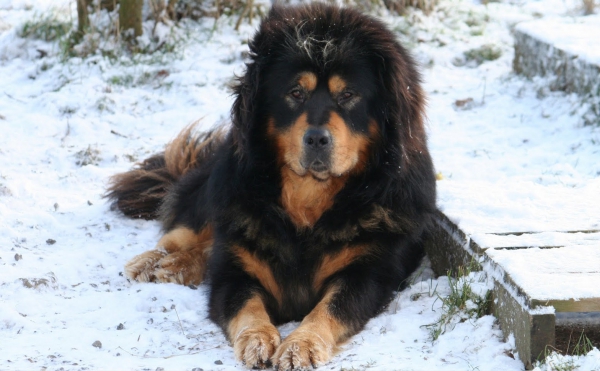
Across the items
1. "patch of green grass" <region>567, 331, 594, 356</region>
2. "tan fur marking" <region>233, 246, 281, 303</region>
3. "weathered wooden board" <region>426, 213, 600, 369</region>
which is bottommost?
"tan fur marking" <region>233, 246, 281, 303</region>

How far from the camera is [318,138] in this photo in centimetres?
342

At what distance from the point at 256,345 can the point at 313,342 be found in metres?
0.24

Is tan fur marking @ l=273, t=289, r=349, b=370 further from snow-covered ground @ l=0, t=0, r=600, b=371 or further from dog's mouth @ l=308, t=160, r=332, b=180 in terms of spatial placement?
dog's mouth @ l=308, t=160, r=332, b=180

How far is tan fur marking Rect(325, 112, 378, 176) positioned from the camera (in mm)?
3477

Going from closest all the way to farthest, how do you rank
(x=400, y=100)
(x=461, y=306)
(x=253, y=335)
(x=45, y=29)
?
(x=253, y=335), (x=461, y=306), (x=400, y=100), (x=45, y=29)

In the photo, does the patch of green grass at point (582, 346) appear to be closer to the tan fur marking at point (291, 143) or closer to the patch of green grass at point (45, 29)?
the tan fur marking at point (291, 143)

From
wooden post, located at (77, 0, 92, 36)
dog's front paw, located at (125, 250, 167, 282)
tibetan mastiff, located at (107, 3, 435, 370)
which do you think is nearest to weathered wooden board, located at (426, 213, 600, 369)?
tibetan mastiff, located at (107, 3, 435, 370)

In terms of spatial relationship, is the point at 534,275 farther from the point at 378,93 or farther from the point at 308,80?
the point at 308,80

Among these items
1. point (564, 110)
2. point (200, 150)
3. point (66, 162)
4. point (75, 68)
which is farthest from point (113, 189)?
point (564, 110)

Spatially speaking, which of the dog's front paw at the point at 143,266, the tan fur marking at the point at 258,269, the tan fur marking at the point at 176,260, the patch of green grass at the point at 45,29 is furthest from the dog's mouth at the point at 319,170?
the patch of green grass at the point at 45,29

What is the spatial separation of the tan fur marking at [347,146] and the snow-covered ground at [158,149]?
66 centimetres

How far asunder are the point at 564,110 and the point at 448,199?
310cm

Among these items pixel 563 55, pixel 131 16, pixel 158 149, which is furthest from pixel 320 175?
pixel 131 16

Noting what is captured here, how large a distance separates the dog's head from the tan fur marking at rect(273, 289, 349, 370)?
68cm
